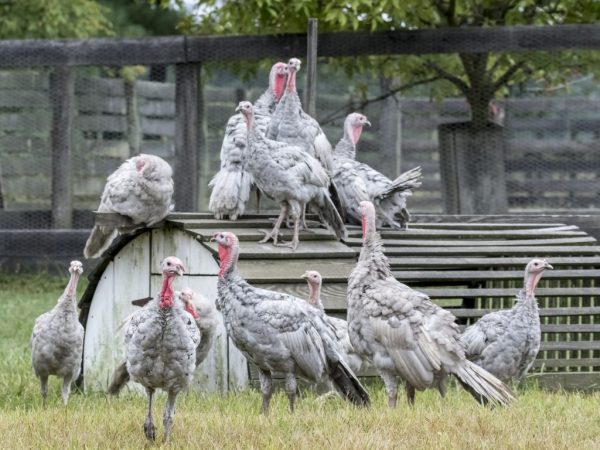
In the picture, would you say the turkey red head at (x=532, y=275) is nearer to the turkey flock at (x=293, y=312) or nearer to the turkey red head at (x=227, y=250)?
the turkey flock at (x=293, y=312)

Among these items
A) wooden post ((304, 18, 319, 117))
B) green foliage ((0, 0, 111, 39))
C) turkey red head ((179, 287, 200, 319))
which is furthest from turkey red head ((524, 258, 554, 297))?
green foliage ((0, 0, 111, 39))

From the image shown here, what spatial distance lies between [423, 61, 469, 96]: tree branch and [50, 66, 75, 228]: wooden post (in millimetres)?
3902

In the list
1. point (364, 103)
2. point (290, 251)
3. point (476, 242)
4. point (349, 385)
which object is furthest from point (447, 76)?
point (349, 385)

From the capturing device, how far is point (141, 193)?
8.80m

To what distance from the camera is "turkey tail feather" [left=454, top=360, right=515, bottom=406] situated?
276 inches

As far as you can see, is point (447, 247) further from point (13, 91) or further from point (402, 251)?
point (13, 91)

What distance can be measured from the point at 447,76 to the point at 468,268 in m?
3.58

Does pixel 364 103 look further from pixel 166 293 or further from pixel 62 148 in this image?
pixel 166 293

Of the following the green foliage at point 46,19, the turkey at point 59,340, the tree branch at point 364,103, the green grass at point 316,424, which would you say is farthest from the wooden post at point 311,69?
the green foliage at point 46,19

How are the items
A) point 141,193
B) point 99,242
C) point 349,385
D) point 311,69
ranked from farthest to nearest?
point 311,69
point 99,242
point 141,193
point 349,385

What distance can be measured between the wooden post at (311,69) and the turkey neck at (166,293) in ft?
17.9

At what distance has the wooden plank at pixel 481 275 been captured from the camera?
8758 millimetres

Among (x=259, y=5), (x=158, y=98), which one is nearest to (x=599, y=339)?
(x=259, y=5)

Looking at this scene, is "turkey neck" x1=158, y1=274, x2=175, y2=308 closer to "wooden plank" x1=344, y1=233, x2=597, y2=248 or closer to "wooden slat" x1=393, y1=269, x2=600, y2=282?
"wooden slat" x1=393, y1=269, x2=600, y2=282
